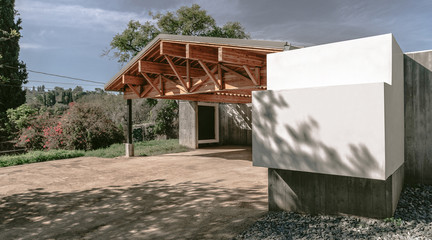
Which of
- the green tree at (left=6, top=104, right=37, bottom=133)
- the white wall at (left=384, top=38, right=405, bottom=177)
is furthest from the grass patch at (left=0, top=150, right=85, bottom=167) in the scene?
the white wall at (left=384, top=38, right=405, bottom=177)

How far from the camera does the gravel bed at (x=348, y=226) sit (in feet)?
10.7

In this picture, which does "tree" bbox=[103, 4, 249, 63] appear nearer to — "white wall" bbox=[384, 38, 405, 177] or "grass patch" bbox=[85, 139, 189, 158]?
"grass patch" bbox=[85, 139, 189, 158]

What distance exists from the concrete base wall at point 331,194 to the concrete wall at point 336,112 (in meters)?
0.38

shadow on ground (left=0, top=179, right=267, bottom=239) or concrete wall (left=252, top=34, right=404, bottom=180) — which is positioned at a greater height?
concrete wall (left=252, top=34, right=404, bottom=180)

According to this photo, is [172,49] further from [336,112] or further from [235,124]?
[235,124]

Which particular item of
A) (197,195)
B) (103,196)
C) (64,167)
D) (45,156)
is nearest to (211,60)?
(197,195)

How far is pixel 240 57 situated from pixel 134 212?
4.24 m

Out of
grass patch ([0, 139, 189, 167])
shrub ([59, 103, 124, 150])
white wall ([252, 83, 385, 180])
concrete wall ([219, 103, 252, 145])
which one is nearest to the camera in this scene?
white wall ([252, 83, 385, 180])

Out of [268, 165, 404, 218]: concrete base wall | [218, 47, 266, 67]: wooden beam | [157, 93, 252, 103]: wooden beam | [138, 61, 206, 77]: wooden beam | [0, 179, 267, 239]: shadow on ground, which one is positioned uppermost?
[138, 61, 206, 77]: wooden beam

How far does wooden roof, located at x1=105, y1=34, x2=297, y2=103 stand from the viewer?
6.56 meters

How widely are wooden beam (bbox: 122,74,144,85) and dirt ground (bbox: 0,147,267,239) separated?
3321 mm

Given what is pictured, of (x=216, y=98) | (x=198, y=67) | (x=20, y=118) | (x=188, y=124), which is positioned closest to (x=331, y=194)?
(x=198, y=67)

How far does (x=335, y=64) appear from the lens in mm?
3824

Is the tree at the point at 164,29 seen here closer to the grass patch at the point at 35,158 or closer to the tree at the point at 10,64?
the grass patch at the point at 35,158
